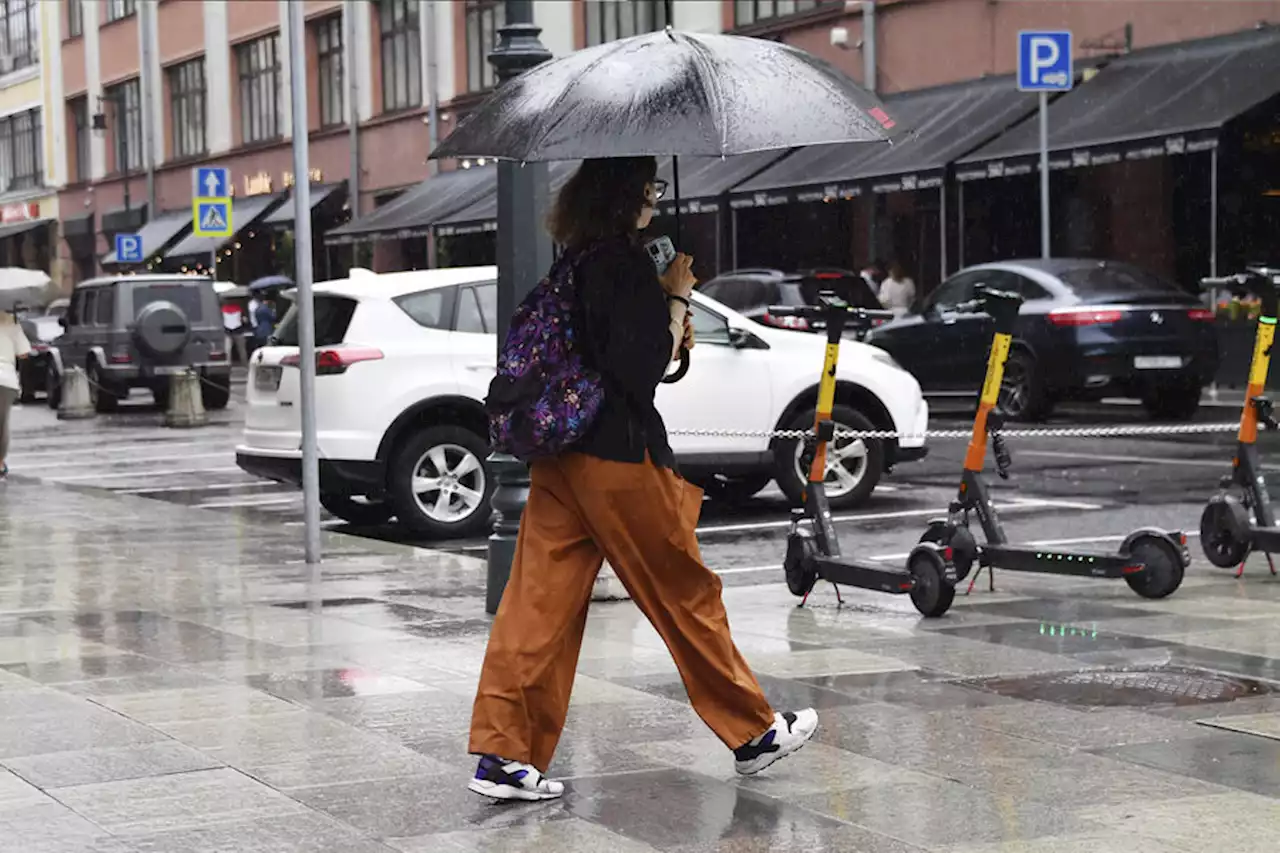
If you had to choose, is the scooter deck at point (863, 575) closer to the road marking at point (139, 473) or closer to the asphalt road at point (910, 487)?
the asphalt road at point (910, 487)

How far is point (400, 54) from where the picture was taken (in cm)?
4444

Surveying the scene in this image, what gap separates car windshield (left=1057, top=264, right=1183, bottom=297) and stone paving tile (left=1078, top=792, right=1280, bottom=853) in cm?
1682

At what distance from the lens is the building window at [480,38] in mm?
40875

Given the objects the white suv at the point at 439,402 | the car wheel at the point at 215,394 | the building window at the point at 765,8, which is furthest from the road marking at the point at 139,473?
the building window at the point at 765,8

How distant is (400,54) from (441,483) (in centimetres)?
3229

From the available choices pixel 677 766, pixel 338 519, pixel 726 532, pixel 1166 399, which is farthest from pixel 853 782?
pixel 1166 399

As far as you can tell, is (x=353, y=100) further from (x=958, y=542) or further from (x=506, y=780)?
(x=506, y=780)

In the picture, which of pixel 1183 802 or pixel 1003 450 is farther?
pixel 1003 450

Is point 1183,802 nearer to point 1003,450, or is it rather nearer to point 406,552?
point 1003,450

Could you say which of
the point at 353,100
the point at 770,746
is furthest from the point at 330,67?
the point at 770,746

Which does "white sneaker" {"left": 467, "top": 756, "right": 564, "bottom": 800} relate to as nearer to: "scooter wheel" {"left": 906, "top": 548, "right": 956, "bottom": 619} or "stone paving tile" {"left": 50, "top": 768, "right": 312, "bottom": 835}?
"stone paving tile" {"left": 50, "top": 768, "right": 312, "bottom": 835}

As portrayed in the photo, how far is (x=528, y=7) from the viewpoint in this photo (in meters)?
9.57

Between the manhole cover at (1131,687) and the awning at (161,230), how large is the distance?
46.7m

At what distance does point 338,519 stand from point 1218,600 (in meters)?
6.92
